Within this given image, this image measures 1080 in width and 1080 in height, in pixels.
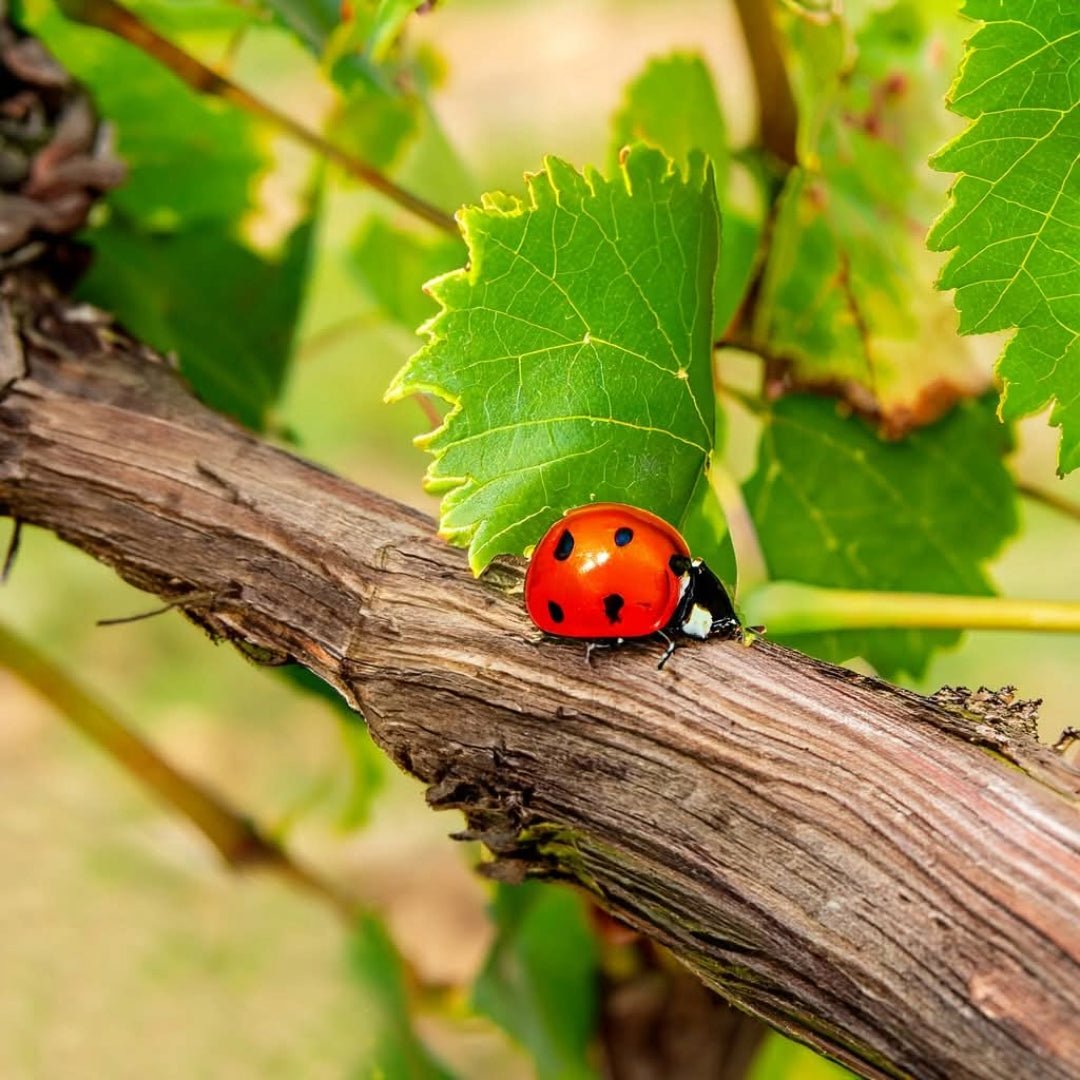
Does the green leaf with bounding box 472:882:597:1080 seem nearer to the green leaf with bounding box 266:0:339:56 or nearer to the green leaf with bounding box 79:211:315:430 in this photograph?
the green leaf with bounding box 79:211:315:430

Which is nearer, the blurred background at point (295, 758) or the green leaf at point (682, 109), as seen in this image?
the green leaf at point (682, 109)

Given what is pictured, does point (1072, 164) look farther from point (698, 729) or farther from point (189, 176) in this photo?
point (189, 176)

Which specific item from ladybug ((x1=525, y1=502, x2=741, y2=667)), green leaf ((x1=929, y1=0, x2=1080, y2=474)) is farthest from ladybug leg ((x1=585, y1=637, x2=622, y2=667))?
green leaf ((x1=929, y1=0, x2=1080, y2=474))

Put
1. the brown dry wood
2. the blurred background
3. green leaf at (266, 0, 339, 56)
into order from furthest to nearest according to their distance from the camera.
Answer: the blurred background, green leaf at (266, 0, 339, 56), the brown dry wood

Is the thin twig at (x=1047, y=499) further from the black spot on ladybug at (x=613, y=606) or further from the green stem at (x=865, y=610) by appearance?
the black spot on ladybug at (x=613, y=606)

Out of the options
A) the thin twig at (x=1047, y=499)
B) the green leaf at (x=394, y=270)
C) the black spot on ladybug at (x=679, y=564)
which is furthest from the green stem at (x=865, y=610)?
the green leaf at (x=394, y=270)

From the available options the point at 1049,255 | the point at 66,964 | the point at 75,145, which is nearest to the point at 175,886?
the point at 66,964
